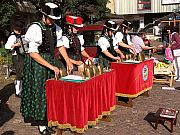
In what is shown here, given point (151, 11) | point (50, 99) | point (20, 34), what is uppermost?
point (151, 11)

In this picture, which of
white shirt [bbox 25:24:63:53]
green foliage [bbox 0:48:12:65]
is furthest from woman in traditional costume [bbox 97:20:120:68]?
green foliage [bbox 0:48:12:65]

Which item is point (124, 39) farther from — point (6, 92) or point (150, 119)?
point (6, 92)

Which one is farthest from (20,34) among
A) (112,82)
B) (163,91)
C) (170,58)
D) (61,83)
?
(170,58)

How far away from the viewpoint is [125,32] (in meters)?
7.27

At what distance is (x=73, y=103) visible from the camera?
12.7 feet

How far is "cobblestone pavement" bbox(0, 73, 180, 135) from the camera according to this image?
4.86 m

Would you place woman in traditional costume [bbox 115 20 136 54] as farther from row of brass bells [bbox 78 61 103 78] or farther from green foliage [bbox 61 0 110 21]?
green foliage [bbox 61 0 110 21]

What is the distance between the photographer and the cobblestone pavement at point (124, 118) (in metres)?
4.86

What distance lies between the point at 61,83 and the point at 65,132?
120cm

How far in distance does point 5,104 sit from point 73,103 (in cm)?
318

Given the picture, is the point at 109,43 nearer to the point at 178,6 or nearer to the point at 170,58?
the point at 170,58

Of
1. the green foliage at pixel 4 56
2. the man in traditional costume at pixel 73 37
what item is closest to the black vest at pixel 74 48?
the man in traditional costume at pixel 73 37

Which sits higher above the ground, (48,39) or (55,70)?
(48,39)

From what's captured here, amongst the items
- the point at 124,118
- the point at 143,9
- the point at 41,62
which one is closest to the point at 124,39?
the point at 124,118
